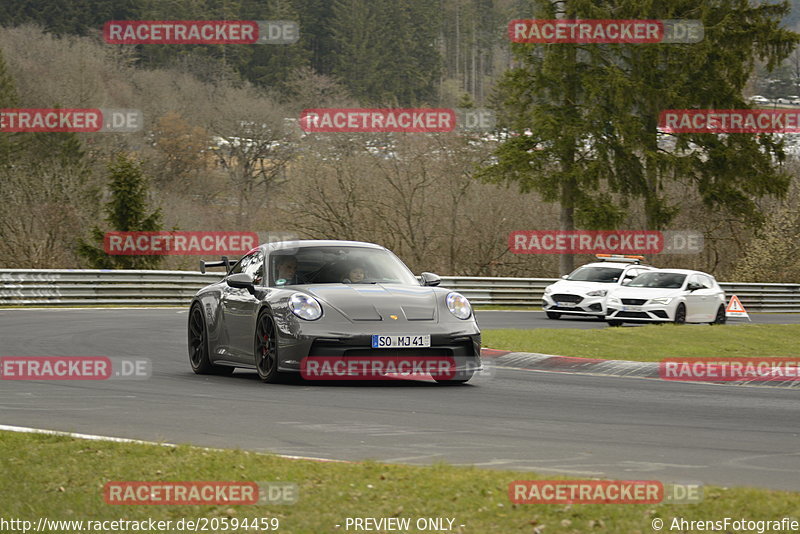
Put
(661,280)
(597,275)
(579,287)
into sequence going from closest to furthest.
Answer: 1. (661,280)
2. (579,287)
3. (597,275)

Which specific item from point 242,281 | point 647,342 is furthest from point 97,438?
point 647,342

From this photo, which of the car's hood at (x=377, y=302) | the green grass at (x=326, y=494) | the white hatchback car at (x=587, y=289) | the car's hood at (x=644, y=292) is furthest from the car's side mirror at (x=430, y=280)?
the white hatchback car at (x=587, y=289)

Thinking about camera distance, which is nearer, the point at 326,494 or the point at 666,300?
the point at 326,494

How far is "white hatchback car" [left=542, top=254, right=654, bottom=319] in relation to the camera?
106 feet

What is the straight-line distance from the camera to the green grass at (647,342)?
18.6 metres

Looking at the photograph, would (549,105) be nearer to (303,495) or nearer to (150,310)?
(150,310)

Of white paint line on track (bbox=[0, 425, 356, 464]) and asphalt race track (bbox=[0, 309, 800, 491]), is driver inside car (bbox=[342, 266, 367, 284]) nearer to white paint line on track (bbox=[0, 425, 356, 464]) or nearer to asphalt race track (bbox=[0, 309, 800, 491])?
asphalt race track (bbox=[0, 309, 800, 491])

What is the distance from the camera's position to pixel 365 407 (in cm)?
1151

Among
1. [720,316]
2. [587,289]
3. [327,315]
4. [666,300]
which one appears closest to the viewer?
[327,315]

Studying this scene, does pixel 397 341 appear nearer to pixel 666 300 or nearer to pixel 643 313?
pixel 643 313

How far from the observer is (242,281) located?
14086mm

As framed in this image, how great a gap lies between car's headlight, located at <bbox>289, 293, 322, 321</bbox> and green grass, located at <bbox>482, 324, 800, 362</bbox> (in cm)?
544

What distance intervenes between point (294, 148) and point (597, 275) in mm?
55479

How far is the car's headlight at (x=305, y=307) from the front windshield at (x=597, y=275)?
20.5m
